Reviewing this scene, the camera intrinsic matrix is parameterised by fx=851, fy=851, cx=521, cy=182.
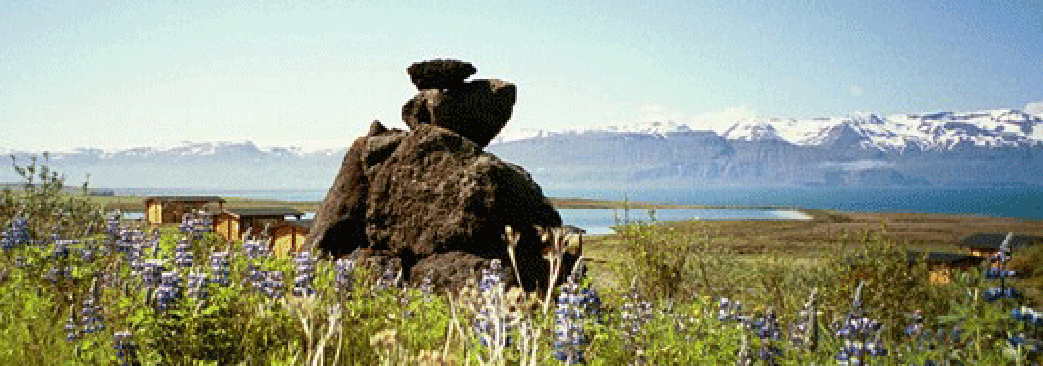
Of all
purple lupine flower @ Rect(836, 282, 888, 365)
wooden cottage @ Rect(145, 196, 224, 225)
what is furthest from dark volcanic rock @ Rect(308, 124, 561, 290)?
wooden cottage @ Rect(145, 196, 224, 225)

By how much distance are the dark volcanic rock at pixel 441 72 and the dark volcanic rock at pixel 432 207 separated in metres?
2.24

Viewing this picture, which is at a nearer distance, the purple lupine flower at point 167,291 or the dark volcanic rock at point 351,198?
the purple lupine flower at point 167,291

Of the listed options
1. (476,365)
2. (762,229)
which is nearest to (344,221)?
(476,365)

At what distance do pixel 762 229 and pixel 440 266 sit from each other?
66.3 meters

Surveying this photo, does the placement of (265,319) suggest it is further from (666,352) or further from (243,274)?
(666,352)

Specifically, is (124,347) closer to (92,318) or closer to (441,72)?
(92,318)

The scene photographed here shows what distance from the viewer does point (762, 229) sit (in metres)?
75.4

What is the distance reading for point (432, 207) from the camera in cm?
1373

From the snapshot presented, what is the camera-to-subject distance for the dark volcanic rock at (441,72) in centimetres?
1670

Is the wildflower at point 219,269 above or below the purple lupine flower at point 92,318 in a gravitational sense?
above

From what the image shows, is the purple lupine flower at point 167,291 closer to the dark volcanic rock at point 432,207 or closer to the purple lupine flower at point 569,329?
the purple lupine flower at point 569,329

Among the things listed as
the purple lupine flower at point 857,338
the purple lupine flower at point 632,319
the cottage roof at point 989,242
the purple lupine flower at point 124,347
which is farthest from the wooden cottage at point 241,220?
the purple lupine flower at point 857,338

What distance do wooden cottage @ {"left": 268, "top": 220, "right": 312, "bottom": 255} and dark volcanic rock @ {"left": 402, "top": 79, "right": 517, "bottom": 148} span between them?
986 cm

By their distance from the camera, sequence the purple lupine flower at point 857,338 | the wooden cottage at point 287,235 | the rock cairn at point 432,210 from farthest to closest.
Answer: the wooden cottage at point 287,235
the rock cairn at point 432,210
the purple lupine flower at point 857,338
